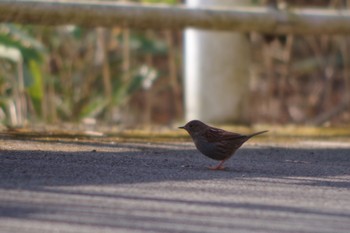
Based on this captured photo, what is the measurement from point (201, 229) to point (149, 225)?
0.78ft

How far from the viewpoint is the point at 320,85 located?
1773 cm

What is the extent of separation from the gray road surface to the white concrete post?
11.0ft

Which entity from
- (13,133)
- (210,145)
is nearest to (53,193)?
(210,145)

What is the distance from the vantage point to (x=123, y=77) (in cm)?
1389

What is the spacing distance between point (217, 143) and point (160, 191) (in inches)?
52.3

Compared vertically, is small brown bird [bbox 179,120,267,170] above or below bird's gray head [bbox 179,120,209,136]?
below

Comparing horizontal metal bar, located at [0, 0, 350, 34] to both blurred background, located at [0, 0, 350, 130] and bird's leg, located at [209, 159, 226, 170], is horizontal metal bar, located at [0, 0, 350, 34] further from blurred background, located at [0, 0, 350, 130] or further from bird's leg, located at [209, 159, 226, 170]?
bird's leg, located at [209, 159, 226, 170]

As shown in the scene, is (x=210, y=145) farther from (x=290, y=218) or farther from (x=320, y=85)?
(x=320, y=85)

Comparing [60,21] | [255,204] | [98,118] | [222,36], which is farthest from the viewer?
[98,118]

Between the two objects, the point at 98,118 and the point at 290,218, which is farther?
the point at 98,118

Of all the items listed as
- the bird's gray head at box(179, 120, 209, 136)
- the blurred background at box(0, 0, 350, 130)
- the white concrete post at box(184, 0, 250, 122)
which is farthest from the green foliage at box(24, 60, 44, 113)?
the bird's gray head at box(179, 120, 209, 136)

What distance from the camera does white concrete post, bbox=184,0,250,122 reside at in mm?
10688

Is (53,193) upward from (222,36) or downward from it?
downward

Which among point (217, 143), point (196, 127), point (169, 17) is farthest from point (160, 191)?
point (169, 17)
